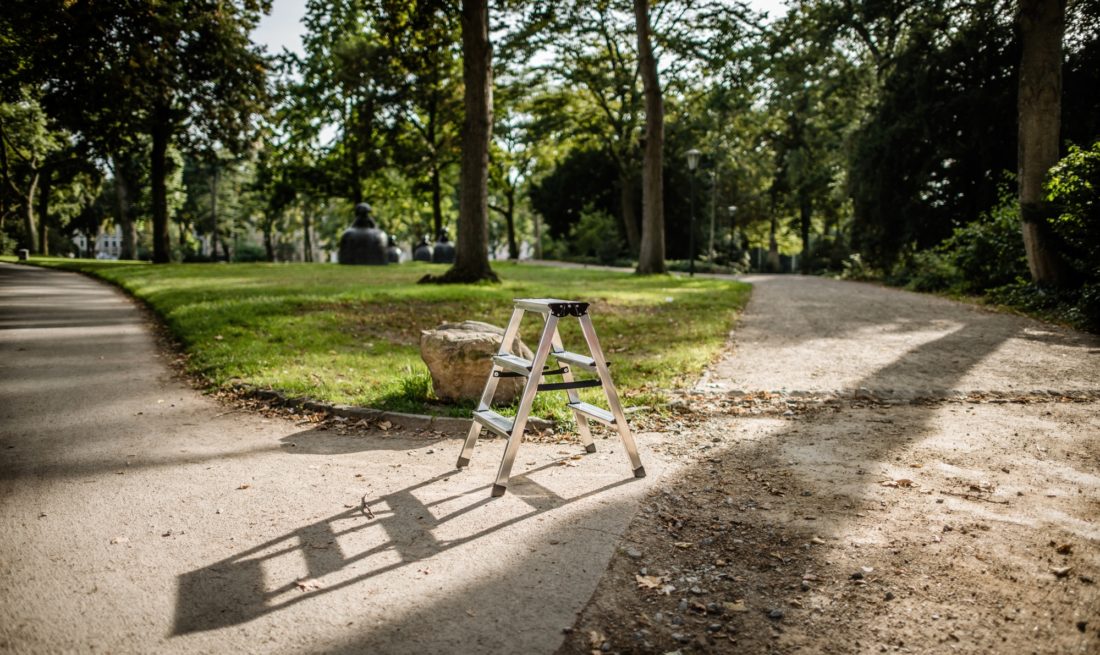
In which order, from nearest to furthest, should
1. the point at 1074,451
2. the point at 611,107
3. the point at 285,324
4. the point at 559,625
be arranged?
the point at 559,625 < the point at 1074,451 < the point at 285,324 < the point at 611,107

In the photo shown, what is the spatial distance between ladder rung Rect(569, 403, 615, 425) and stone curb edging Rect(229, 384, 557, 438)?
95 centimetres

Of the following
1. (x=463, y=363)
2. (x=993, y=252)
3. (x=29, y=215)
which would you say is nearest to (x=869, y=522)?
(x=463, y=363)

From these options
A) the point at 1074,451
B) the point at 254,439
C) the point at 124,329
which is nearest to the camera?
the point at 1074,451

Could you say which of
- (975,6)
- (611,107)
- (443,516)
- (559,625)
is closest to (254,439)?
(443,516)

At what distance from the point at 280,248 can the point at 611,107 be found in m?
61.7

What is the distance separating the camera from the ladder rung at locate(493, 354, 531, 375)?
4.35 metres

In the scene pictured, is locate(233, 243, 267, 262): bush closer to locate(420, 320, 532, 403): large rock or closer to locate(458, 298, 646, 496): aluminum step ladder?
locate(420, 320, 532, 403): large rock

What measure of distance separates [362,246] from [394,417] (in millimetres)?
24471

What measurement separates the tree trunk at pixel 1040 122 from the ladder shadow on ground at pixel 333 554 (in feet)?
→ 41.9

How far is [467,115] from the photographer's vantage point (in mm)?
15969

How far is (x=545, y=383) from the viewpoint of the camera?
4262 millimetres

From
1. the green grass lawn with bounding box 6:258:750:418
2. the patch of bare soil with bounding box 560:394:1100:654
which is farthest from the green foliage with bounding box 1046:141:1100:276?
the patch of bare soil with bounding box 560:394:1100:654

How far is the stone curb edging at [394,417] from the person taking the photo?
5699mm

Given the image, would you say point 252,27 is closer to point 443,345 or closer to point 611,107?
point 611,107
